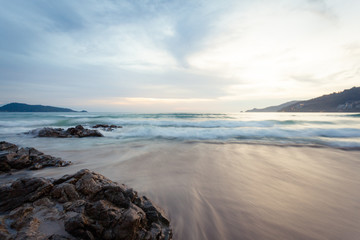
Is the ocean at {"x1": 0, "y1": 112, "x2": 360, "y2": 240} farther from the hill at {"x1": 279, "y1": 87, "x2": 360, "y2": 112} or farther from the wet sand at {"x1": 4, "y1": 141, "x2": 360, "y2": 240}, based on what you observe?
the hill at {"x1": 279, "y1": 87, "x2": 360, "y2": 112}

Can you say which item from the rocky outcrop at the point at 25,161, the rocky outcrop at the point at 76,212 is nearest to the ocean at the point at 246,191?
the rocky outcrop at the point at 25,161

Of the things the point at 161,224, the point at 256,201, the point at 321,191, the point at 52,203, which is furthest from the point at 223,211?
the point at 52,203

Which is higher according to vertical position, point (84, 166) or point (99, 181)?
point (99, 181)

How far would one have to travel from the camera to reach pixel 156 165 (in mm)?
3666

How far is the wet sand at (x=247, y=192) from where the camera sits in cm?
171

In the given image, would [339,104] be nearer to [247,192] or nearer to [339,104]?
[339,104]

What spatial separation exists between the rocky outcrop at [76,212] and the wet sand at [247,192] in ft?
1.43

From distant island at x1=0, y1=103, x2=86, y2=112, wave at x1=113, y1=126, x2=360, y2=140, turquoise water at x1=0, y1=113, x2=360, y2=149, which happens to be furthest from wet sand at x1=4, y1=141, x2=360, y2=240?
distant island at x1=0, y1=103, x2=86, y2=112

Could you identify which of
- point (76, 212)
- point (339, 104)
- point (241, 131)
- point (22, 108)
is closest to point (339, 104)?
point (339, 104)

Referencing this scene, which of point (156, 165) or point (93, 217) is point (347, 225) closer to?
point (93, 217)

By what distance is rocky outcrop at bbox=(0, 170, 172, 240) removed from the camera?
129 cm

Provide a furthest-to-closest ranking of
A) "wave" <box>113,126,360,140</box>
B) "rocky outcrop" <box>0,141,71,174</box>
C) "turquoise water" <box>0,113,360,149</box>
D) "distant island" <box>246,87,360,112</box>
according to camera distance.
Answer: "distant island" <box>246,87,360,112</box> → "wave" <box>113,126,360,140</box> → "turquoise water" <box>0,113,360,149</box> → "rocky outcrop" <box>0,141,71,174</box>

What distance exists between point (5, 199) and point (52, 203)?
461mm

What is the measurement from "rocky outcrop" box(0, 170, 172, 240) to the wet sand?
0.44 meters
